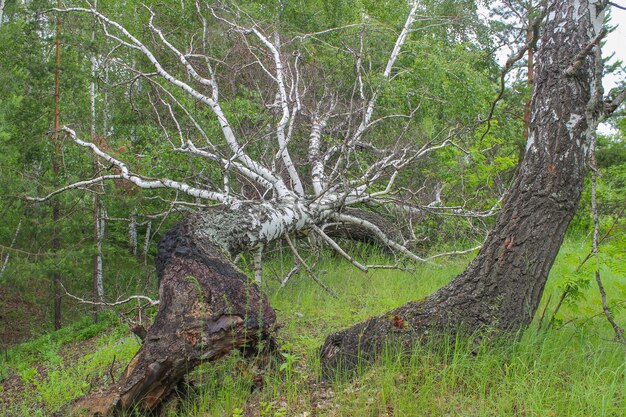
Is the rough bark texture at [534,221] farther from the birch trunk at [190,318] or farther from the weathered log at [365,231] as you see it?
the weathered log at [365,231]

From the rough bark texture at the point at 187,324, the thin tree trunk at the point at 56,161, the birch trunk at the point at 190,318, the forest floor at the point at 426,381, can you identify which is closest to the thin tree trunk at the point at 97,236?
the thin tree trunk at the point at 56,161

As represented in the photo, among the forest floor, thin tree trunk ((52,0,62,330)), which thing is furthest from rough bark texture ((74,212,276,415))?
thin tree trunk ((52,0,62,330))

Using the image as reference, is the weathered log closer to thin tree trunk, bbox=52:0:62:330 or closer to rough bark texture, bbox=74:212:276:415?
rough bark texture, bbox=74:212:276:415

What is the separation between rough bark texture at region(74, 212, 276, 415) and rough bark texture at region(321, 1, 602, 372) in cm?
75

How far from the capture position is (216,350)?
3.66m

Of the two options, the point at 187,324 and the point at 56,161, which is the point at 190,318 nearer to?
the point at 187,324

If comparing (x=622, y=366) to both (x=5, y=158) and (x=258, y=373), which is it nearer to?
(x=258, y=373)

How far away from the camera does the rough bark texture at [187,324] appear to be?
11.4 ft

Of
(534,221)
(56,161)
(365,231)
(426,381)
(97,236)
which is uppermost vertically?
(56,161)

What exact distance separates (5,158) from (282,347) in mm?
5434

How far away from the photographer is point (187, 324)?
12.1 ft

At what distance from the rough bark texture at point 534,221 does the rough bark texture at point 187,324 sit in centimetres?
75

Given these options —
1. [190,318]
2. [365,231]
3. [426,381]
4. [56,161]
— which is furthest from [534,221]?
[56,161]

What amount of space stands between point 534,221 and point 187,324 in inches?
99.1
